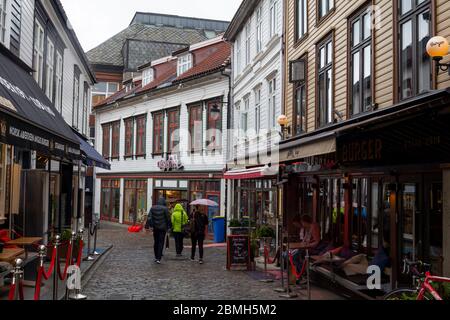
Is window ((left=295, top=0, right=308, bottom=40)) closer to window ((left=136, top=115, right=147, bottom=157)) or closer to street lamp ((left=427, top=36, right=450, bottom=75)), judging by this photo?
street lamp ((left=427, top=36, right=450, bottom=75))

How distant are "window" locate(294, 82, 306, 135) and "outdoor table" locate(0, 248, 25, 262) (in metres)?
8.62

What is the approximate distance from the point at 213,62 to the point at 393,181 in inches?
781

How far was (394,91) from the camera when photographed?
10.4 metres

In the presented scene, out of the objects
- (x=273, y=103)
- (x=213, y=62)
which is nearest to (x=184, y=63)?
(x=213, y=62)

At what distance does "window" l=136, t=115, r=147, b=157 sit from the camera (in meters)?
33.6

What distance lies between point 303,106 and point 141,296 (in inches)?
311

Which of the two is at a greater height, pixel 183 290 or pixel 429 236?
pixel 429 236

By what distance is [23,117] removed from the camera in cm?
780

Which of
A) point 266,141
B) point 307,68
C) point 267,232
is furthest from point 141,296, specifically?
point 266,141

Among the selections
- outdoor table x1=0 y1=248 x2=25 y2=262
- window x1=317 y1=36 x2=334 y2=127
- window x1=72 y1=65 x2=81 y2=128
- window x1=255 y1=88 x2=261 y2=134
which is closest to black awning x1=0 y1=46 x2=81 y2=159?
outdoor table x1=0 y1=248 x2=25 y2=262

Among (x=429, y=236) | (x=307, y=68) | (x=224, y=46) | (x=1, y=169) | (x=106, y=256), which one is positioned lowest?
Answer: (x=106, y=256)

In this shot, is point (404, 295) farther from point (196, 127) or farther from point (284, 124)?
point (196, 127)

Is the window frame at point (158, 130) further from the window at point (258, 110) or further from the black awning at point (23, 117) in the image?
the black awning at point (23, 117)
